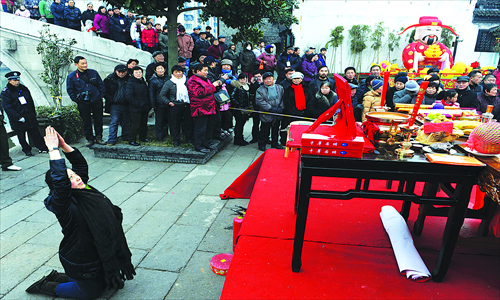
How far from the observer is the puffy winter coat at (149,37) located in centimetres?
1064

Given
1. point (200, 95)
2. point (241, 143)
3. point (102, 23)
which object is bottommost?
point (241, 143)

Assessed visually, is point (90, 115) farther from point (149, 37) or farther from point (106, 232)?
point (149, 37)

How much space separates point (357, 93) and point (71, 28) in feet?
32.5

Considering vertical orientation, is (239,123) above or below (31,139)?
above

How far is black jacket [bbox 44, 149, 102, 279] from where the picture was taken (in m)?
2.23

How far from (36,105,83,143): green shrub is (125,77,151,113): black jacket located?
1.83 m

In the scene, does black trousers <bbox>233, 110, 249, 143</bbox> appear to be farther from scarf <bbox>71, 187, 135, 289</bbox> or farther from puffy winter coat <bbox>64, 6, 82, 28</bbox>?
puffy winter coat <bbox>64, 6, 82, 28</bbox>

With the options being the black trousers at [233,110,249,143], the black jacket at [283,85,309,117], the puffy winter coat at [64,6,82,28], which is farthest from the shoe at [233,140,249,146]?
the puffy winter coat at [64,6,82,28]

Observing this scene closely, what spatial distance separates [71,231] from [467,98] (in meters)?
7.47

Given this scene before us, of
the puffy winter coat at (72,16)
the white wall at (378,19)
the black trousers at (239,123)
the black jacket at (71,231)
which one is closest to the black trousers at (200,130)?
the black trousers at (239,123)

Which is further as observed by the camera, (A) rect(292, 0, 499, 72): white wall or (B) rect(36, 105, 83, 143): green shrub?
(A) rect(292, 0, 499, 72): white wall

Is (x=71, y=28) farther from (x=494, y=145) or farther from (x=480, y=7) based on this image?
(x=480, y=7)

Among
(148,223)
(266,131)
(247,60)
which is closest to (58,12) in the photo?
(247,60)

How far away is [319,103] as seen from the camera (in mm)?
6535
